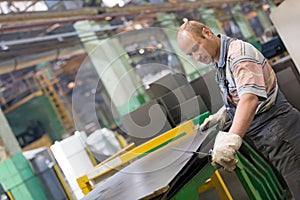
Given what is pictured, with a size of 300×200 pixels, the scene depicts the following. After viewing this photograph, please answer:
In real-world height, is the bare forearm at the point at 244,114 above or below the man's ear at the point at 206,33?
below

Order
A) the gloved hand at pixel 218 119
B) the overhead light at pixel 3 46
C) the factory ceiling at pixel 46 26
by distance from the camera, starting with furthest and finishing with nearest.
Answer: the overhead light at pixel 3 46, the factory ceiling at pixel 46 26, the gloved hand at pixel 218 119


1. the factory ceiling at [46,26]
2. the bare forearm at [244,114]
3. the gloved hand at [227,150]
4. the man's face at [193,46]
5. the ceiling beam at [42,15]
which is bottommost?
the gloved hand at [227,150]

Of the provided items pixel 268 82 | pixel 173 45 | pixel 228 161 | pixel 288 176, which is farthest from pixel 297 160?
pixel 173 45

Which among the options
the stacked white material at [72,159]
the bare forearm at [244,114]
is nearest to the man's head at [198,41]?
the bare forearm at [244,114]

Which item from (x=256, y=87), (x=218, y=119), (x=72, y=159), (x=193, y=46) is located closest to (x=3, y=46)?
(x=72, y=159)

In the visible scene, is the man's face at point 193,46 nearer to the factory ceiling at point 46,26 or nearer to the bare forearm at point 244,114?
the bare forearm at point 244,114

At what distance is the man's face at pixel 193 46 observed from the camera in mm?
1546

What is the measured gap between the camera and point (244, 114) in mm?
1347

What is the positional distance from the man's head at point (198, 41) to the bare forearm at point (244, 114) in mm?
302

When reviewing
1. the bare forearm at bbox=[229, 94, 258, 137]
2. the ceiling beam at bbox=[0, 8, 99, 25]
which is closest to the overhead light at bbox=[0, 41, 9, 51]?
the ceiling beam at bbox=[0, 8, 99, 25]

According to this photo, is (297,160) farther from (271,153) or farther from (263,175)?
(263,175)

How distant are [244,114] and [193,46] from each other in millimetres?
375

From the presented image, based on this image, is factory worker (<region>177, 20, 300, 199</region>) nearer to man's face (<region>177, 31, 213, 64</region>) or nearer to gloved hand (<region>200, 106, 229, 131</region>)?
man's face (<region>177, 31, 213, 64</region>)

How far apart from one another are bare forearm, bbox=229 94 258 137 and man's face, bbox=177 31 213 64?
0.30m
